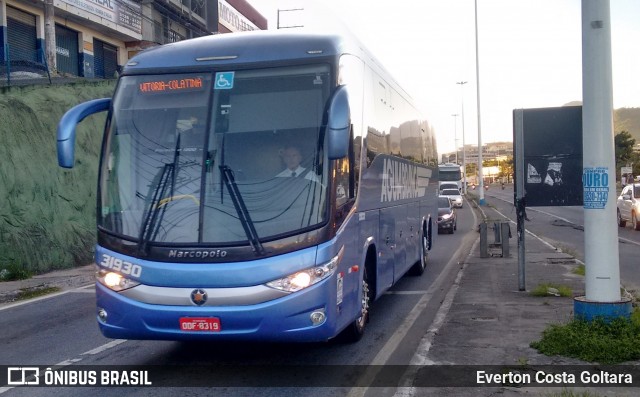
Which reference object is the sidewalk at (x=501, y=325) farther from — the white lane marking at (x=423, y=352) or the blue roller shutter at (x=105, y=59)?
the blue roller shutter at (x=105, y=59)

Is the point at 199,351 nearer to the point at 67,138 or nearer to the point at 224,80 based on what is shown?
the point at 67,138

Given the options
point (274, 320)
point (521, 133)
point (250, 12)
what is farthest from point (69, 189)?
point (250, 12)

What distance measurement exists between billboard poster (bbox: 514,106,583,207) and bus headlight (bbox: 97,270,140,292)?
6.79m

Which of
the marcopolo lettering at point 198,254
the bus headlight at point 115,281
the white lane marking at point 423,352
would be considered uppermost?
the marcopolo lettering at point 198,254

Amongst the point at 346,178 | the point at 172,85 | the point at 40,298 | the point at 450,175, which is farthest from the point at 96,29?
the point at 346,178

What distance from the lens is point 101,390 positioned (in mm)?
6805

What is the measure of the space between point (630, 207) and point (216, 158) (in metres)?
25.6

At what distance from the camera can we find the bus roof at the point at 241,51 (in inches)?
291

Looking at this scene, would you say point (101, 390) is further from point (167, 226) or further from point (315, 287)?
point (315, 287)

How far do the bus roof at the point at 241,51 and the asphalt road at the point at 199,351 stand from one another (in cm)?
314

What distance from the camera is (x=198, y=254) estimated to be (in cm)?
668

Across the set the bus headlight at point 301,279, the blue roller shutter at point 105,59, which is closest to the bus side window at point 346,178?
the bus headlight at point 301,279

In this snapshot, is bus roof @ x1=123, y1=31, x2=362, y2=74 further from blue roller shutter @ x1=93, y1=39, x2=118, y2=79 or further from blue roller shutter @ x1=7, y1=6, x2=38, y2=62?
blue roller shutter @ x1=93, y1=39, x2=118, y2=79

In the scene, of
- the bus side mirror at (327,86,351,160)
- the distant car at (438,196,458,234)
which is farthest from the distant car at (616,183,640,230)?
the bus side mirror at (327,86,351,160)
